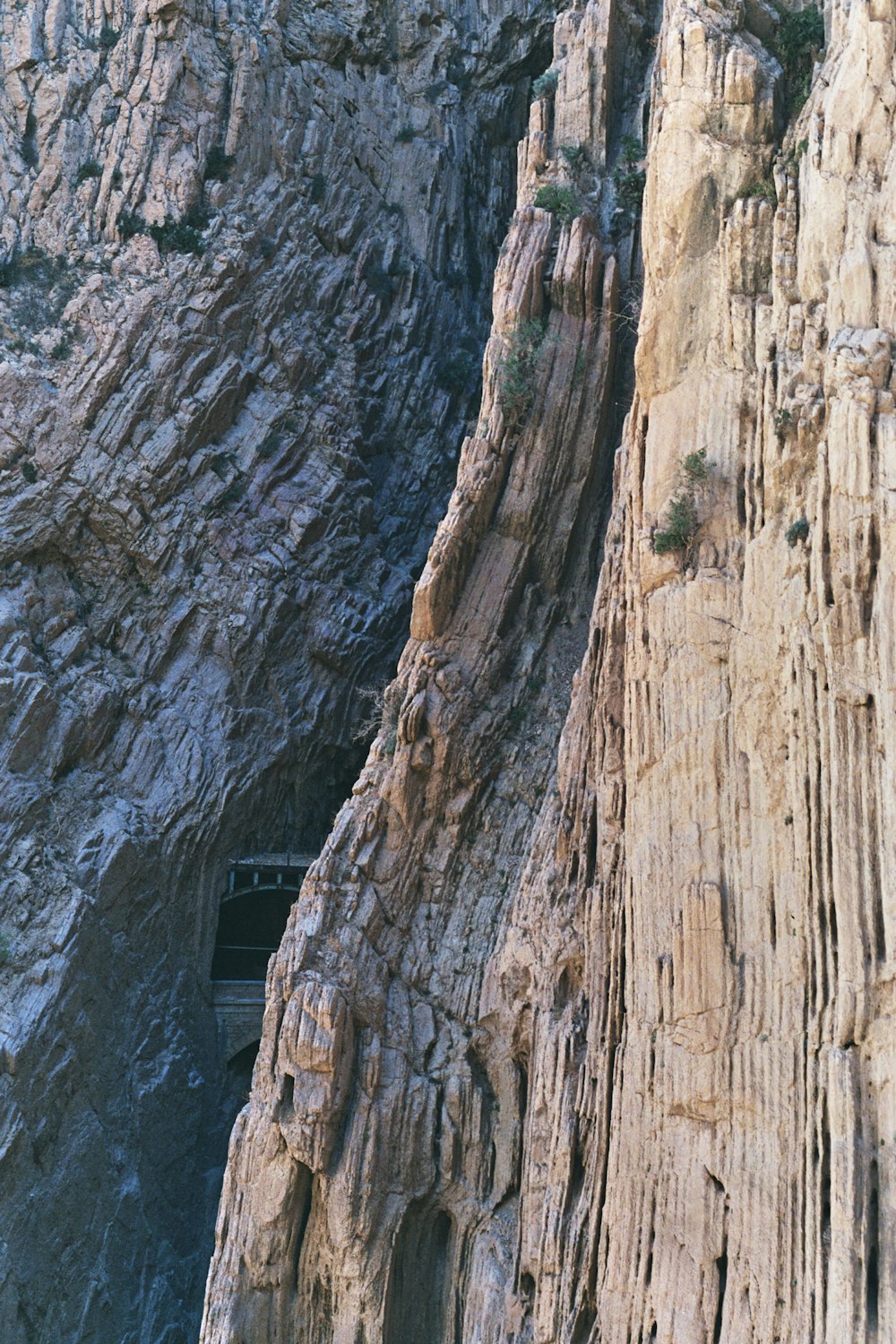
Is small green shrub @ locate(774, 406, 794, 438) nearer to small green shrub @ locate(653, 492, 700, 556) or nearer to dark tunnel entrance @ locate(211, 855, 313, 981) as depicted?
small green shrub @ locate(653, 492, 700, 556)

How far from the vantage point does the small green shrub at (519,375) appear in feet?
80.5

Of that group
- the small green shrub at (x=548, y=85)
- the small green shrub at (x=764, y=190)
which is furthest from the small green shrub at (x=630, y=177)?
the small green shrub at (x=764, y=190)

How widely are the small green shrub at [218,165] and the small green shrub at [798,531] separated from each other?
20.1 metres

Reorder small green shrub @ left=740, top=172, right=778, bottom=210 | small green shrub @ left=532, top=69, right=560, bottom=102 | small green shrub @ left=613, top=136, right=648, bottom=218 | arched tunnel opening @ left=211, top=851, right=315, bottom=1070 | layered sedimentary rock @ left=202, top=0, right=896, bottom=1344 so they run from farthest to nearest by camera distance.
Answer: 1. arched tunnel opening @ left=211, top=851, right=315, bottom=1070
2. small green shrub @ left=532, top=69, right=560, bottom=102
3. small green shrub @ left=613, top=136, right=648, bottom=218
4. small green shrub @ left=740, top=172, right=778, bottom=210
5. layered sedimentary rock @ left=202, top=0, right=896, bottom=1344

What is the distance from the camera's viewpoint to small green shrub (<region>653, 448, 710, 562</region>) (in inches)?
728

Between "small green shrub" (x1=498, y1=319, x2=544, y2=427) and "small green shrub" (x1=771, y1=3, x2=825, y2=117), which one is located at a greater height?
"small green shrub" (x1=771, y1=3, x2=825, y2=117)

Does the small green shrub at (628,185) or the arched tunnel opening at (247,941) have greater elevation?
the small green shrub at (628,185)

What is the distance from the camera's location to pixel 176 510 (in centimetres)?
3034

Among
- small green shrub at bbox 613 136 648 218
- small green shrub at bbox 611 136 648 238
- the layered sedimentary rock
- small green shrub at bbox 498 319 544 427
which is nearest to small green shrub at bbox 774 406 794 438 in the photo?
the layered sedimentary rock

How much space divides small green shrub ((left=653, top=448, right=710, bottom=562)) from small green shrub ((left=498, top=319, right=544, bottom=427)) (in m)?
6.34

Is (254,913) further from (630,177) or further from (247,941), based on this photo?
(630,177)

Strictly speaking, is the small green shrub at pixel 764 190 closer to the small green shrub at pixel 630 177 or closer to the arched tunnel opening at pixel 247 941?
the small green shrub at pixel 630 177

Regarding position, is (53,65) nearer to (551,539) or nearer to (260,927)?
(551,539)

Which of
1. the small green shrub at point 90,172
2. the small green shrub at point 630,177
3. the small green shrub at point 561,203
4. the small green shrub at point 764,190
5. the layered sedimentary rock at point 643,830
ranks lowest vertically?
the layered sedimentary rock at point 643,830
